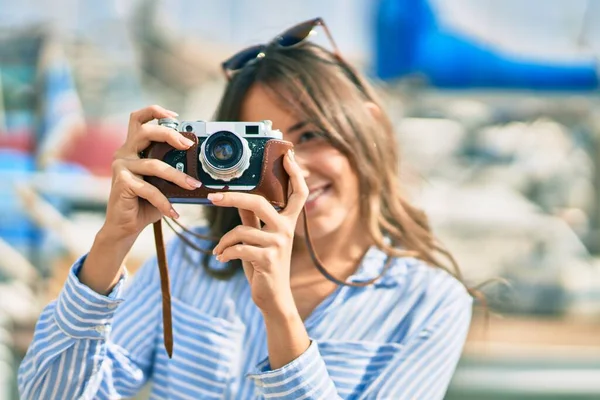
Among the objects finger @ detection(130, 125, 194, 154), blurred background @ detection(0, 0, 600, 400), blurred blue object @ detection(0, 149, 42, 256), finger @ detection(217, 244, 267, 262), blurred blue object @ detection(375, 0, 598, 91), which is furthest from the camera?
blurred blue object @ detection(0, 149, 42, 256)

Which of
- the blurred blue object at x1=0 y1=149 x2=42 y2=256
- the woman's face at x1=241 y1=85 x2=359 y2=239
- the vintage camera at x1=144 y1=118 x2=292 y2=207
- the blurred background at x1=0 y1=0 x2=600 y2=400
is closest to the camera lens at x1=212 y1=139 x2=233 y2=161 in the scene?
the vintage camera at x1=144 y1=118 x2=292 y2=207

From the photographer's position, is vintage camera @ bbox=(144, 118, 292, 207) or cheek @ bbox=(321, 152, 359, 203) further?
cheek @ bbox=(321, 152, 359, 203)

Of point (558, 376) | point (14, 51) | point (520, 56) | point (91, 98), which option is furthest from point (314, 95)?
point (91, 98)

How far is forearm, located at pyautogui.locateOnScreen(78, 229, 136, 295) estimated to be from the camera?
3.64 feet

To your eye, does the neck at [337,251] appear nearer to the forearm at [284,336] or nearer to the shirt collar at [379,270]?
the shirt collar at [379,270]

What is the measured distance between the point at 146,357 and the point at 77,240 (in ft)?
7.96

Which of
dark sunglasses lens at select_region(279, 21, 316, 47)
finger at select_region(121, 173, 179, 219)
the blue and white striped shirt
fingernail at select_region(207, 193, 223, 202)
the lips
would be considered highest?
dark sunglasses lens at select_region(279, 21, 316, 47)

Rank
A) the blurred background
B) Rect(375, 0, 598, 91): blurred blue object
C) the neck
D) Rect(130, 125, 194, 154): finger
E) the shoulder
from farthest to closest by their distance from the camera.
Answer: Rect(375, 0, 598, 91): blurred blue object → the blurred background → the neck → the shoulder → Rect(130, 125, 194, 154): finger

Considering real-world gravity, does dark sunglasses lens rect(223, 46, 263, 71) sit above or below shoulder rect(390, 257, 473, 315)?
above

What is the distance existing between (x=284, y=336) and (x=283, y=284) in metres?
0.07

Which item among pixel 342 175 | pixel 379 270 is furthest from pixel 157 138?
pixel 379 270

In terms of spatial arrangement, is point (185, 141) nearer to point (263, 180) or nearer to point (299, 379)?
point (263, 180)

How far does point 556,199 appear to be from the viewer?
4355 millimetres

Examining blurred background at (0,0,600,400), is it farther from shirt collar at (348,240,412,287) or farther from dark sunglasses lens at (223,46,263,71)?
shirt collar at (348,240,412,287)
